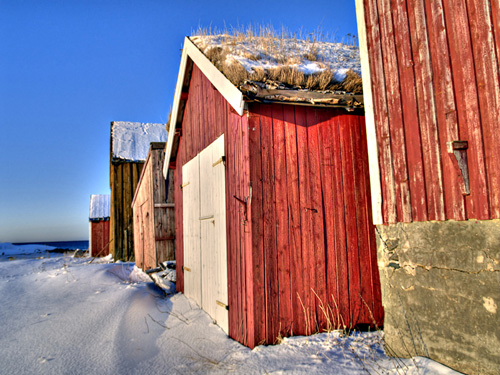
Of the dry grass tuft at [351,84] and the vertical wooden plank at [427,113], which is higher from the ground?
the dry grass tuft at [351,84]

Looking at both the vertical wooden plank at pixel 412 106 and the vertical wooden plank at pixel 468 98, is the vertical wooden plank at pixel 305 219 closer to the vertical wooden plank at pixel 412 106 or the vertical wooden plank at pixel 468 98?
the vertical wooden plank at pixel 412 106

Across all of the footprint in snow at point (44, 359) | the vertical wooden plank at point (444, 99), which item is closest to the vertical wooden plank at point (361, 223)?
the vertical wooden plank at point (444, 99)

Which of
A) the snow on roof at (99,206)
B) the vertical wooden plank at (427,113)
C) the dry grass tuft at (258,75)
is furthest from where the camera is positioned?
the snow on roof at (99,206)

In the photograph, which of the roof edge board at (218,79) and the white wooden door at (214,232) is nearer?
the roof edge board at (218,79)

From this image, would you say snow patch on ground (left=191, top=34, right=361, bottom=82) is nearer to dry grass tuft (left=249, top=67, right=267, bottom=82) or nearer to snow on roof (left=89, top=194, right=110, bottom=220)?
dry grass tuft (left=249, top=67, right=267, bottom=82)

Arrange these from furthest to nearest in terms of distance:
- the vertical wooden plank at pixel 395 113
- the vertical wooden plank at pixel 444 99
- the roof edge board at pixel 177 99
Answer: the roof edge board at pixel 177 99
the vertical wooden plank at pixel 395 113
the vertical wooden plank at pixel 444 99

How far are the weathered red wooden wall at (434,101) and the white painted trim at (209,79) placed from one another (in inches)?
63.1

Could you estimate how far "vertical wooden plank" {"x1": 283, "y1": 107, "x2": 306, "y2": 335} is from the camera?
4.35 meters

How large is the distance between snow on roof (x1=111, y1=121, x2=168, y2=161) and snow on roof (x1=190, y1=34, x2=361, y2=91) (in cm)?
1050

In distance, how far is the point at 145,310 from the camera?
607cm

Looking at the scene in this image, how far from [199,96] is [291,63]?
7.36 feet

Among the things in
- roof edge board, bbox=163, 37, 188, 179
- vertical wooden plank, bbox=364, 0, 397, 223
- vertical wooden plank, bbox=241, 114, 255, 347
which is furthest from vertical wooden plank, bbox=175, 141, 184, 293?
vertical wooden plank, bbox=364, 0, 397, 223

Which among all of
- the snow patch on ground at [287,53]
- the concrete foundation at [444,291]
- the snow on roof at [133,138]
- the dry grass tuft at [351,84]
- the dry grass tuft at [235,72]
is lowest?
the concrete foundation at [444,291]

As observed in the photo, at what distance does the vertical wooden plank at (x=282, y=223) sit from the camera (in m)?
4.29
